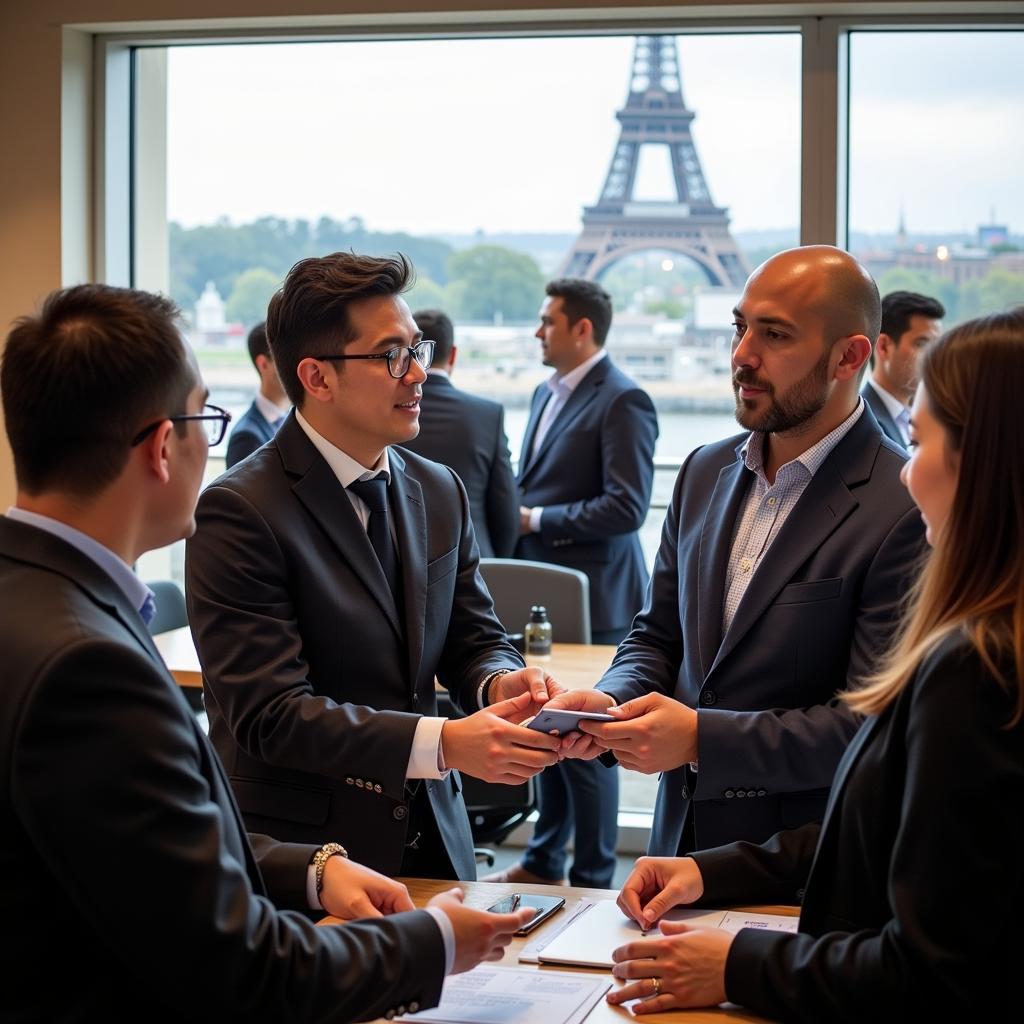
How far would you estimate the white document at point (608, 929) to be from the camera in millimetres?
1869

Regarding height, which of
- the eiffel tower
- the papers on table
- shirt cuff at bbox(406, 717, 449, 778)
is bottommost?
the papers on table

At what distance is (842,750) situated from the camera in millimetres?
2197

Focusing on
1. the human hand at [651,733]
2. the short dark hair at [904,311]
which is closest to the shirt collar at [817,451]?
the human hand at [651,733]

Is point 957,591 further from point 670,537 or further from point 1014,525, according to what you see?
point 670,537

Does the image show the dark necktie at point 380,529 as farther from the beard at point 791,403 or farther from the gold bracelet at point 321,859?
the beard at point 791,403

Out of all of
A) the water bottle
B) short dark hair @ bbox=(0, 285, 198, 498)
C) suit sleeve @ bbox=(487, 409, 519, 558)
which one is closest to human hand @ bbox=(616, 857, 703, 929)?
short dark hair @ bbox=(0, 285, 198, 498)

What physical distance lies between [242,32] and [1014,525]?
4.87 metres

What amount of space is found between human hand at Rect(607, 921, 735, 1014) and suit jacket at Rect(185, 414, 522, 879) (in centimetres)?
62

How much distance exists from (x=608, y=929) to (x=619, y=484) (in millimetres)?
3192

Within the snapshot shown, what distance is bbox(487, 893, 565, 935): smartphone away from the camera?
78.5 inches

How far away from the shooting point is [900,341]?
527 cm

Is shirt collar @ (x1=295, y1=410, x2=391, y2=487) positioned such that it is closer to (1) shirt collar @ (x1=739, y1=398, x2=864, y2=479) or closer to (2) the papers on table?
(1) shirt collar @ (x1=739, y1=398, x2=864, y2=479)

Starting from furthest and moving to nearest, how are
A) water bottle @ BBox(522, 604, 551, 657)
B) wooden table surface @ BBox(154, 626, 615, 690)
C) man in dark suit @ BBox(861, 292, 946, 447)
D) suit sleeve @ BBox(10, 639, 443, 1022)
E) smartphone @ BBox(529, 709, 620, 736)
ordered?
1. man in dark suit @ BBox(861, 292, 946, 447)
2. water bottle @ BBox(522, 604, 551, 657)
3. wooden table surface @ BBox(154, 626, 615, 690)
4. smartphone @ BBox(529, 709, 620, 736)
5. suit sleeve @ BBox(10, 639, 443, 1022)

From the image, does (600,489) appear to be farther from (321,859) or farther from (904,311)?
(321,859)
